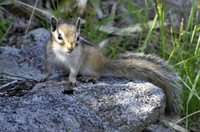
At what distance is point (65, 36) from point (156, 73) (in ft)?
3.51

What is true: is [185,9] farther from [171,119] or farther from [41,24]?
[171,119]

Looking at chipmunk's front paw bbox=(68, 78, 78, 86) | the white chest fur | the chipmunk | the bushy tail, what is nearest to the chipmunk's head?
the chipmunk

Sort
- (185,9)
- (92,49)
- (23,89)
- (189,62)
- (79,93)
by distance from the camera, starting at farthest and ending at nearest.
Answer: (185,9) < (189,62) < (92,49) < (23,89) < (79,93)

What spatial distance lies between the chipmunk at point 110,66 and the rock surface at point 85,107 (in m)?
0.16

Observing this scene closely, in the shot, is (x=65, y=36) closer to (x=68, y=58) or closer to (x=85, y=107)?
(x=68, y=58)

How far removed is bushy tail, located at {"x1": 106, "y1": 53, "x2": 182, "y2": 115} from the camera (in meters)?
5.12

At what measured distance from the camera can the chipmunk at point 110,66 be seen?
4.95 metres

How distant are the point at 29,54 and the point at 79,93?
1501mm

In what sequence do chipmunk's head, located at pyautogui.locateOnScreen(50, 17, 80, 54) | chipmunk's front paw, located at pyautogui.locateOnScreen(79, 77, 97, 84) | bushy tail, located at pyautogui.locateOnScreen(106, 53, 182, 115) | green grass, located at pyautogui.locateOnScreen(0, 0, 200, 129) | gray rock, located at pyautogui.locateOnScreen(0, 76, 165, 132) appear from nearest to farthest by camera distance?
gray rock, located at pyautogui.locateOnScreen(0, 76, 165, 132) < chipmunk's head, located at pyautogui.locateOnScreen(50, 17, 80, 54) < chipmunk's front paw, located at pyautogui.locateOnScreen(79, 77, 97, 84) < bushy tail, located at pyautogui.locateOnScreen(106, 53, 182, 115) < green grass, located at pyautogui.locateOnScreen(0, 0, 200, 129)

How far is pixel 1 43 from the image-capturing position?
20.4 ft

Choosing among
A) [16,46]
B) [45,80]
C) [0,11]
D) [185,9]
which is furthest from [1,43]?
[185,9]

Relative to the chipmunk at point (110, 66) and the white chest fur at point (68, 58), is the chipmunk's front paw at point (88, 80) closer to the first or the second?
the chipmunk at point (110, 66)

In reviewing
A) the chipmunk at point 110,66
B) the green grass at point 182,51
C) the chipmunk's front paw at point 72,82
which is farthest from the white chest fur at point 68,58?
the green grass at point 182,51

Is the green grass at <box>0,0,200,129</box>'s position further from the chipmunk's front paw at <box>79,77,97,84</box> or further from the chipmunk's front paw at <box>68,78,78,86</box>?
the chipmunk's front paw at <box>68,78,78,86</box>
